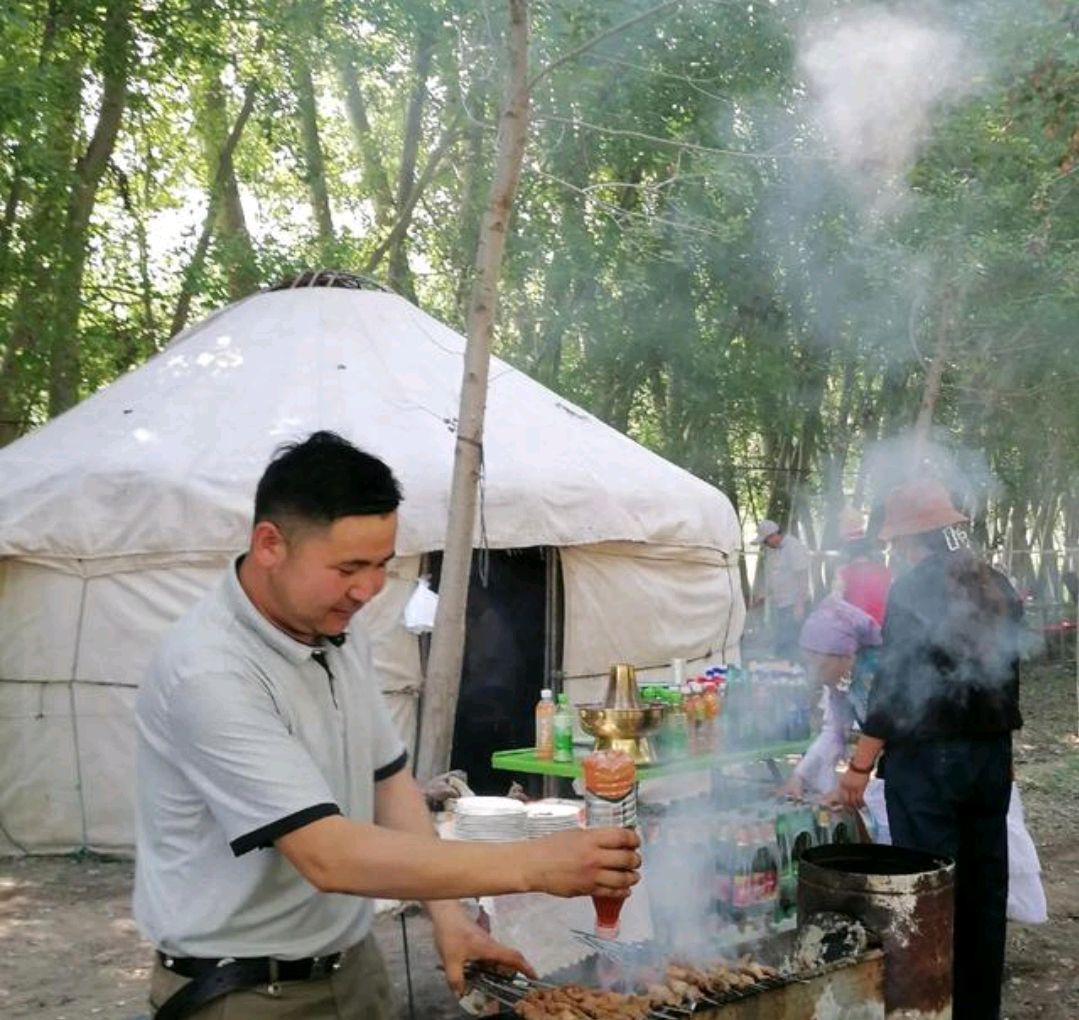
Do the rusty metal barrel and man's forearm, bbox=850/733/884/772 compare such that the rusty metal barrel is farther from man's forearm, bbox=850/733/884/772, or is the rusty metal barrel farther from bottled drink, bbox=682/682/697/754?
bottled drink, bbox=682/682/697/754

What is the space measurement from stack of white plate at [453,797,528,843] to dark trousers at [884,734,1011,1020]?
1.29 m

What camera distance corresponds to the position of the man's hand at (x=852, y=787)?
4.86 metres

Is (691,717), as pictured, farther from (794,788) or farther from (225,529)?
(225,529)

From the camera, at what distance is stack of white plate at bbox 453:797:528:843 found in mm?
4602

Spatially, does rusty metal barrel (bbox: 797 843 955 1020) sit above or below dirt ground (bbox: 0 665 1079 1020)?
above

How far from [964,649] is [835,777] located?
48.5 inches

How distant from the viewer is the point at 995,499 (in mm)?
22953

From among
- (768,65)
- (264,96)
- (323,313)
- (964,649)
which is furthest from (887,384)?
(964,649)

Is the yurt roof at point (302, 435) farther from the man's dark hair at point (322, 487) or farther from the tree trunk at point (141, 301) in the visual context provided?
the man's dark hair at point (322, 487)

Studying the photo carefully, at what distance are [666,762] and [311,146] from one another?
31.7 ft

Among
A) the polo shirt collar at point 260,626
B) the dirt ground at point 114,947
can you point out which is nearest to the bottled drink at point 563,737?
the dirt ground at point 114,947

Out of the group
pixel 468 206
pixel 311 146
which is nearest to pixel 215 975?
pixel 311 146

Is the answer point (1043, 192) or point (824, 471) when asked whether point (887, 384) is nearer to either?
point (824, 471)

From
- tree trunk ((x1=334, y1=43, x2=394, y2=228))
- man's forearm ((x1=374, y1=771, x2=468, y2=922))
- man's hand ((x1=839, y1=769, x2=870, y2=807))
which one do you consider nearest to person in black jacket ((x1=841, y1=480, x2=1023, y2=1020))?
man's hand ((x1=839, y1=769, x2=870, y2=807))
